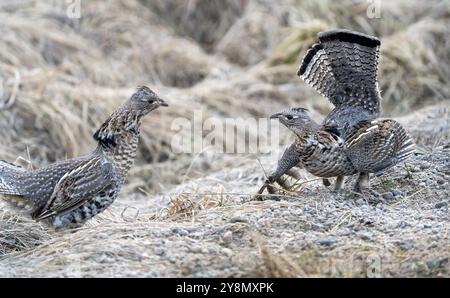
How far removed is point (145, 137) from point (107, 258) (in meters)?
4.89

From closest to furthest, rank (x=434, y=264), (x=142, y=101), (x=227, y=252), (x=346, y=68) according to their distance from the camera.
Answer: (x=434, y=264)
(x=227, y=252)
(x=142, y=101)
(x=346, y=68)

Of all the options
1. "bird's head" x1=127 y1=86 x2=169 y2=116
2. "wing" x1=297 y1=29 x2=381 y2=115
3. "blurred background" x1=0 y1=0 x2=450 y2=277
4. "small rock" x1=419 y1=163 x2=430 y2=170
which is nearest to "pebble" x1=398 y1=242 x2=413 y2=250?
"blurred background" x1=0 y1=0 x2=450 y2=277

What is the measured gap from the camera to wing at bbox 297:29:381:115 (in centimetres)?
675

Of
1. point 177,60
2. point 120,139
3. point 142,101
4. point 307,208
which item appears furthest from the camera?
point 177,60

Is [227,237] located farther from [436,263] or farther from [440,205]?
[440,205]

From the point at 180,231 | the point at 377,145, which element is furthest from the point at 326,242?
the point at 377,145

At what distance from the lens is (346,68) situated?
6.80 meters

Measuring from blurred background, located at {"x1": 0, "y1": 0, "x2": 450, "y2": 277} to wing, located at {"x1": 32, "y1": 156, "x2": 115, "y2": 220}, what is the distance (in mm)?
227

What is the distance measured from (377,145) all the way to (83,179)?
83.7 inches

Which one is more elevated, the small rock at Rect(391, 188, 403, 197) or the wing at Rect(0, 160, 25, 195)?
the small rock at Rect(391, 188, 403, 197)

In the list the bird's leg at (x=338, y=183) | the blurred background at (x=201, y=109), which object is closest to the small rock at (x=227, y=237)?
the blurred background at (x=201, y=109)

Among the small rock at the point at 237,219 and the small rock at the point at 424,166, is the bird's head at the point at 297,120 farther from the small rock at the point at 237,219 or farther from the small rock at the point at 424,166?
the small rock at the point at 424,166

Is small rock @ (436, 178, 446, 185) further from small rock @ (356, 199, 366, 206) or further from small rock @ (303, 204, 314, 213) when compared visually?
small rock @ (303, 204, 314, 213)

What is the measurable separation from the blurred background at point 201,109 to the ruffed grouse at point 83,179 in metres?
0.22
